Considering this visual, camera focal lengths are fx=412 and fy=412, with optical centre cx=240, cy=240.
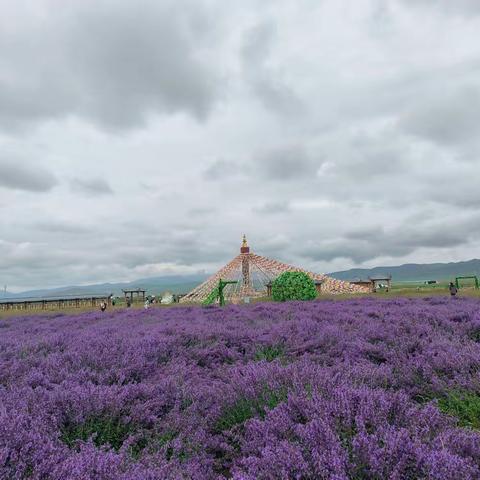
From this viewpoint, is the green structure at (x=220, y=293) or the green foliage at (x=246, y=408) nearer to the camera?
the green foliage at (x=246, y=408)

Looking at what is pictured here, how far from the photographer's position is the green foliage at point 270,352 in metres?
6.25

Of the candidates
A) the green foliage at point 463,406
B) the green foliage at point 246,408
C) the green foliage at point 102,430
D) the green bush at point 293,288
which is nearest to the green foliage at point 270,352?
the green foliage at point 246,408

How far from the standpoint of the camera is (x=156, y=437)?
11.3ft

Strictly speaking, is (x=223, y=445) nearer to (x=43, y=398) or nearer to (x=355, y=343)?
(x=43, y=398)

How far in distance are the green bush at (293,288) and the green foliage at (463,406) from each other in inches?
625

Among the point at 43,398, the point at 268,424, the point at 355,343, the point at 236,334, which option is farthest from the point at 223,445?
the point at 236,334

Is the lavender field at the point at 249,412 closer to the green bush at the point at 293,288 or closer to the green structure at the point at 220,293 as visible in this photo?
the green bush at the point at 293,288

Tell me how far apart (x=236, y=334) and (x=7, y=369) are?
3740mm

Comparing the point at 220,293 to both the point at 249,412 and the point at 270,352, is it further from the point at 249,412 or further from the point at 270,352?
the point at 249,412

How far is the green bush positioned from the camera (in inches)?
788

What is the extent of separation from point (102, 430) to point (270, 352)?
11.2ft

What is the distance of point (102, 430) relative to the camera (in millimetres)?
3564

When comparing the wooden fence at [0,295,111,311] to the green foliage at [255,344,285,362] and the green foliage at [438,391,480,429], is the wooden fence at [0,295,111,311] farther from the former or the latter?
the green foliage at [438,391,480,429]

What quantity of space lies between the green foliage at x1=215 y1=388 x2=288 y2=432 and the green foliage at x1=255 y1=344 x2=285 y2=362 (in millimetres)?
2304
